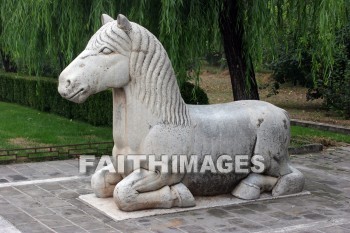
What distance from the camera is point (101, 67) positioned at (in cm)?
611

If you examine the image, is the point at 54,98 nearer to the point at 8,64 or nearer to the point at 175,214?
the point at 8,64

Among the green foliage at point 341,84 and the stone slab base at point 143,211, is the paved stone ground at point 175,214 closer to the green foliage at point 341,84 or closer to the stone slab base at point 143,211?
the stone slab base at point 143,211

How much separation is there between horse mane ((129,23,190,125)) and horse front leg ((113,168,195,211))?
61 cm

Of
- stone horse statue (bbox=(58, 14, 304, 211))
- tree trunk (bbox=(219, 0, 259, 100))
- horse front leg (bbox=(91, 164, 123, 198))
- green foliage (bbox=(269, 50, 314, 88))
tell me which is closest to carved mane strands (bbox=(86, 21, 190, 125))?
stone horse statue (bbox=(58, 14, 304, 211))

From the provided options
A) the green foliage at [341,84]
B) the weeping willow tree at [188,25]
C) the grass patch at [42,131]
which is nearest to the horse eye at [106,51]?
the weeping willow tree at [188,25]

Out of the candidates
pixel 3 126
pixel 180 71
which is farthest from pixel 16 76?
pixel 180 71

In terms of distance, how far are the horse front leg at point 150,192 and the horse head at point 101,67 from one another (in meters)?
0.97

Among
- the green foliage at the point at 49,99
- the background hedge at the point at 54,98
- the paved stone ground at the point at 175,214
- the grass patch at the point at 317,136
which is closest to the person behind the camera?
the paved stone ground at the point at 175,214

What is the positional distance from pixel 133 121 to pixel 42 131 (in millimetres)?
6367

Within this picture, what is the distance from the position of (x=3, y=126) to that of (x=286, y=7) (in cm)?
678

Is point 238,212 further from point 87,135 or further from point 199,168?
Answer: point 87,135

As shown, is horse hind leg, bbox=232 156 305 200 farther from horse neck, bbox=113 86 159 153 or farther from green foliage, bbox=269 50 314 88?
green foliage, bbox=269 50 314 88

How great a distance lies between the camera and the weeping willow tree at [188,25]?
26.3ft

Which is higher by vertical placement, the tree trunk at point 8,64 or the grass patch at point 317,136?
the tree trunk at point 8,64
